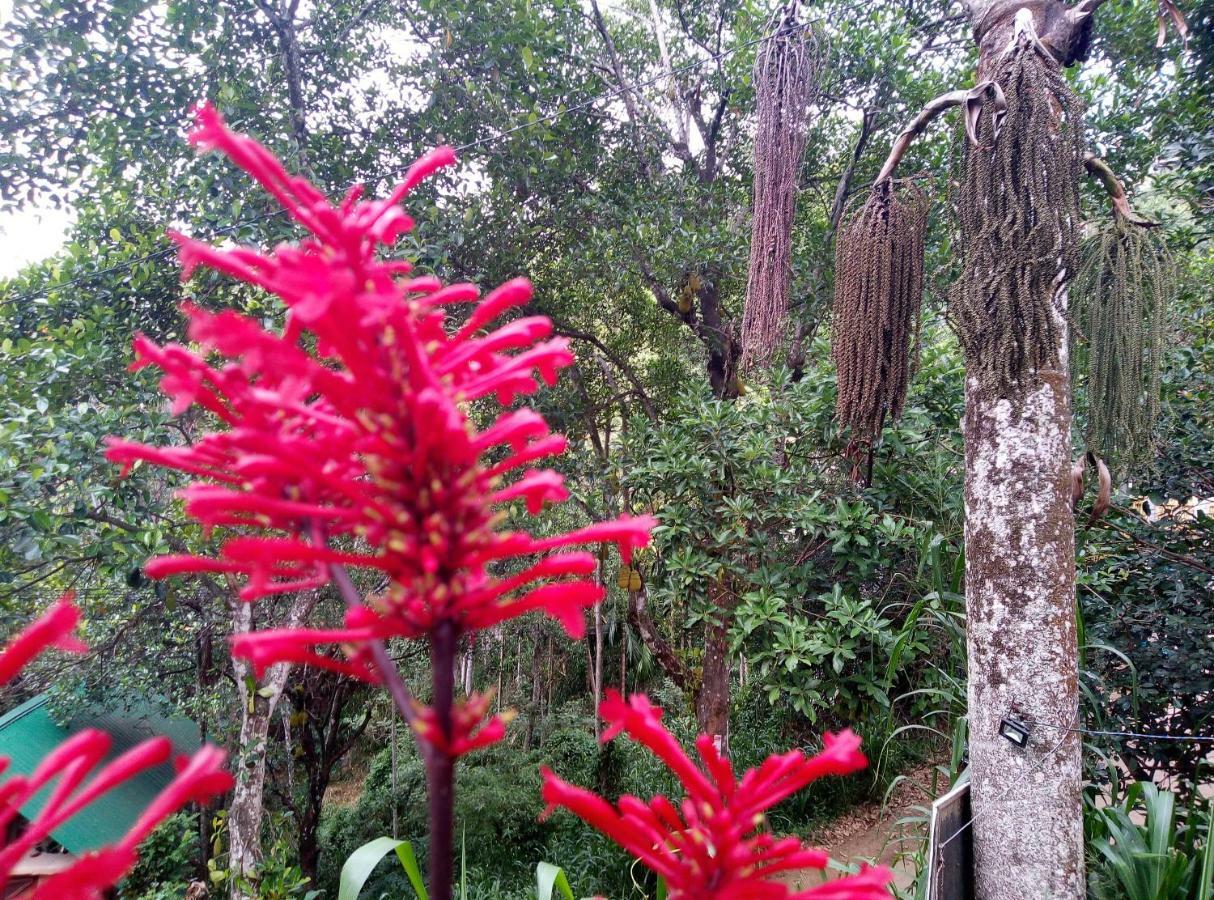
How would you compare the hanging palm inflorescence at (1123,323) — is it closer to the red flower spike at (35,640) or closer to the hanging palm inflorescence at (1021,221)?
the hanging palm inflorescence at (1021,221)

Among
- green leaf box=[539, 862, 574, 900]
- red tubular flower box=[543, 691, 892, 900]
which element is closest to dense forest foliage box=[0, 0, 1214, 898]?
green leaf box=[539, 862, 574, 900]

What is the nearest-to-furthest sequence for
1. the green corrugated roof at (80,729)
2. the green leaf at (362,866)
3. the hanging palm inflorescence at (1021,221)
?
the green leaf at (362,866), the hanging palm inflorescence at (1021,221), the green corrugated roof at (80,729)

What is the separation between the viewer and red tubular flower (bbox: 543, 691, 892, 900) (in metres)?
0.48

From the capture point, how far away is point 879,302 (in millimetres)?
2162

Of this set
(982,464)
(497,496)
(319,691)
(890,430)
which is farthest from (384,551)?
(319,691)

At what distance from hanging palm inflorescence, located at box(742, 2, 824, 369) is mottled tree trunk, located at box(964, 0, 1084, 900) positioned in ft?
4.51

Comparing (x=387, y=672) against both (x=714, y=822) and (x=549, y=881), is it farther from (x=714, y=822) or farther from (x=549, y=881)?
(x=549, y=881)

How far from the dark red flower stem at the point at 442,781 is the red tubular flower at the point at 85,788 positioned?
0.37 ft

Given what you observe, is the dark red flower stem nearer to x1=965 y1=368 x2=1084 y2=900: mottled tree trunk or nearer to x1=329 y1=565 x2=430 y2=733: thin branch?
x1=329 y1=565 x2=430 y2=733: thin branch

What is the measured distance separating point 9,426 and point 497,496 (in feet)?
9.11

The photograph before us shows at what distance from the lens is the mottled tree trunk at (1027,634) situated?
1.85 meters

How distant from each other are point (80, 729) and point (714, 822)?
22.1ft

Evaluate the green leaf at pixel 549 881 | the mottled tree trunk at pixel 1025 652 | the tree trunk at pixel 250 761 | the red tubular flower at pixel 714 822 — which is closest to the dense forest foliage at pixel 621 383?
the tree trunk at pixel 250 761

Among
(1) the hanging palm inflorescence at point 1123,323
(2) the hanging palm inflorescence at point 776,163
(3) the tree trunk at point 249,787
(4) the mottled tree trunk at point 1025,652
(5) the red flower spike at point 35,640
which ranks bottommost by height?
(3) the tree trunk at point 249,787
